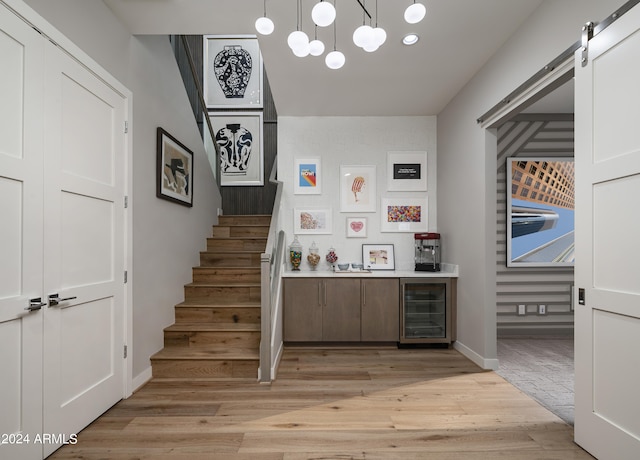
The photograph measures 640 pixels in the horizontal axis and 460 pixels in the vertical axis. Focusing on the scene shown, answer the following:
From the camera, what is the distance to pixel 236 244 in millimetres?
4797

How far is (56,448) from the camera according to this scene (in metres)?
2.13

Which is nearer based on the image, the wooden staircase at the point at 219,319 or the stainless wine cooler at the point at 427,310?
the wooden staircase at the point at 219,319

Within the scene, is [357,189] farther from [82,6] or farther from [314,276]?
[82,6]

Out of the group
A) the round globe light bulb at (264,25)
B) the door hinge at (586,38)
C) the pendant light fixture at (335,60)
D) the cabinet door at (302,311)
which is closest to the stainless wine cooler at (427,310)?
the cabinet door at (302,311)

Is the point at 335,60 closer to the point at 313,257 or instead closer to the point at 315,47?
the point at 315,47

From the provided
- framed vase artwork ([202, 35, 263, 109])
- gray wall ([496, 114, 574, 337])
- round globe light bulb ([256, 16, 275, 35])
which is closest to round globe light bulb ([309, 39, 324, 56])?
round globe light bulb ([256, 16, 275, 35])

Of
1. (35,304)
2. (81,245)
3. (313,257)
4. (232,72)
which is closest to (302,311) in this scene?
(313,257)

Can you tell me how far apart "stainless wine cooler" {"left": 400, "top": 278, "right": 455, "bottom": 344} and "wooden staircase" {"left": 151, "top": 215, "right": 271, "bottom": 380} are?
1767 mm

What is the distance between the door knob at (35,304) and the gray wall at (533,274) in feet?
15.4

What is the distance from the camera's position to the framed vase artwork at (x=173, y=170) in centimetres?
342

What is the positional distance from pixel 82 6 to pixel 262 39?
1.27 metres

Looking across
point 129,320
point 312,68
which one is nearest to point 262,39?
point 312,68

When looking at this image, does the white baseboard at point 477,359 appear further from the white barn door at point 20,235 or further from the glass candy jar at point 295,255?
the white barn door at point 20,235

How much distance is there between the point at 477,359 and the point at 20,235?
3888mm
